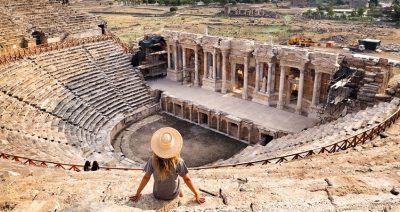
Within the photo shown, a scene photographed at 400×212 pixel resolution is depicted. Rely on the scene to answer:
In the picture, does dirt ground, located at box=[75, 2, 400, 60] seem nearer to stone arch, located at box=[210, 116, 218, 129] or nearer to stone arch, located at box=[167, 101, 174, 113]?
stone arch, located at box=[167, 101, 174, 113]

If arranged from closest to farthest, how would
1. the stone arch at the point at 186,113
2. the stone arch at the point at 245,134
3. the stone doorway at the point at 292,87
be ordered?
the stone arch at the point at 245,134 → the stone doorway at the point at 292,87 → the stone arch at the point at 186,113

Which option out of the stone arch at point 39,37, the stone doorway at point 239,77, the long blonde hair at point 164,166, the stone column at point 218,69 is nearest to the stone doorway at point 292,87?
the stone doorway at point 239,77

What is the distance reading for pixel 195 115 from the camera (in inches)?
1079

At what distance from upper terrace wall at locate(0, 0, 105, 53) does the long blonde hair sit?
22.9m

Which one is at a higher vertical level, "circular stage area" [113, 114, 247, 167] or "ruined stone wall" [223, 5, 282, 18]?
"ruined stone wall" [223, 5, 282, 18]

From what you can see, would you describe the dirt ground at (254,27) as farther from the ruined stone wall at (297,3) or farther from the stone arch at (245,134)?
the stone arch at (245,134)

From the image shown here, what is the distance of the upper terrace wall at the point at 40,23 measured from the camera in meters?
27.0

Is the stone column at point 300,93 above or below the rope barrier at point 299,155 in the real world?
below

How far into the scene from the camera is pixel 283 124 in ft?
76.6

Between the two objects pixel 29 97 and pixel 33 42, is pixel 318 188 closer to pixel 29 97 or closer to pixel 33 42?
pixel 29 97

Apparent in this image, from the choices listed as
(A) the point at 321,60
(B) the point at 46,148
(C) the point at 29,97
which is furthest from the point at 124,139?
(A) the point at 321,60

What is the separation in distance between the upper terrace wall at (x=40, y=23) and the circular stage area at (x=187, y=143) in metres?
10.4

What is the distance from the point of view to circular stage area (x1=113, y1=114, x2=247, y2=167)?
22.3 meters

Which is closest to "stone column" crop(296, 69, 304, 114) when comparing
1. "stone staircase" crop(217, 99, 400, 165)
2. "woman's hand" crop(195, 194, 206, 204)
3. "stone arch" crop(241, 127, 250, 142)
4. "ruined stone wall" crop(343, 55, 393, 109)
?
"ruined stone wall" crop(343, 55, 393, 109)
